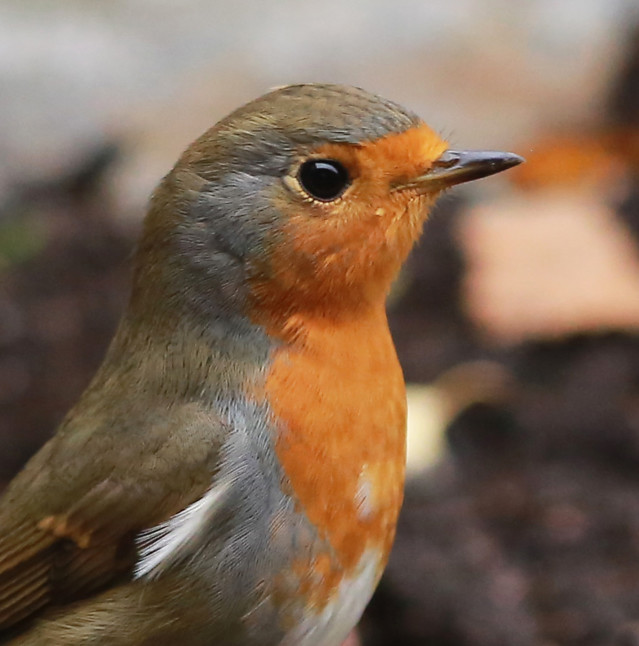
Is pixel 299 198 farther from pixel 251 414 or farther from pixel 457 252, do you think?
pixel 457 252

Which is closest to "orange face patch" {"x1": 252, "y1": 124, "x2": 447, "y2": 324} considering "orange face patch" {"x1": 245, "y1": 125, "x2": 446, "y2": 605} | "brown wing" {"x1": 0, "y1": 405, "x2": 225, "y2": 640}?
"orange face patch" {"x1": 245, "y1": 125, "x2": 446, "y2": 605}

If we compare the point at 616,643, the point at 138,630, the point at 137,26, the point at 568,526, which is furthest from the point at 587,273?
the point at 137,26

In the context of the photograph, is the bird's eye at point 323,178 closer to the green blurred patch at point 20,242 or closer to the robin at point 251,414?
the robin at point 251,414

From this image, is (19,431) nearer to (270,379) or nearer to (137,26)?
(270,379)

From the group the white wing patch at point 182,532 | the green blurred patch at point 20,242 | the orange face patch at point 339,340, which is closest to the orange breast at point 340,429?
the orange face patch at point 339,340

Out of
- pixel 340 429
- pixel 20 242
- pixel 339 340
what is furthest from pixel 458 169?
pixel 20 242

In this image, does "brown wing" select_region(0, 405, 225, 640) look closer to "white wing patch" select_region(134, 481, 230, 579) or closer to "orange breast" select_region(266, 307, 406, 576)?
"white wing patch" select_region(134, 481, 230, 579)

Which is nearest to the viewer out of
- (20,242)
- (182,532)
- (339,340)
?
(182,532)
